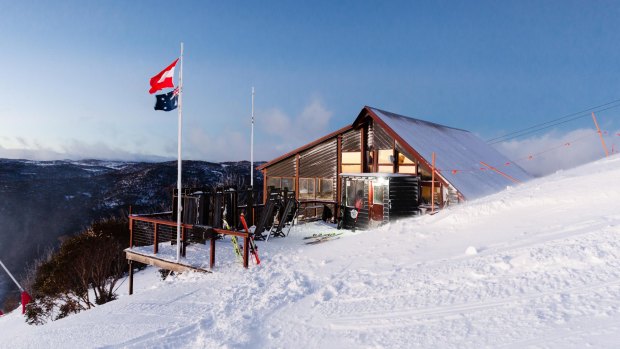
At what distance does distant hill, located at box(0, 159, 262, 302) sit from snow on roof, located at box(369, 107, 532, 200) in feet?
108

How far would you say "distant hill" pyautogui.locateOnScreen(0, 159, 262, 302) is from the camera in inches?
2031

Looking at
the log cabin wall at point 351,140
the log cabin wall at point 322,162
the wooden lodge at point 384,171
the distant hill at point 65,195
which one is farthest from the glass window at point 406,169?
the distant hill at point 65,195

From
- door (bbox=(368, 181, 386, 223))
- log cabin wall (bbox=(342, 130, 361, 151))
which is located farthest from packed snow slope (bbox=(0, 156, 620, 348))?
log cabin wall (bbox=(342, 130, 361, 151))

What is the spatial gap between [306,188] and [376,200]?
6.22 m

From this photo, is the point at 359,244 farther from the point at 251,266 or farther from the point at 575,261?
the point at 575,261

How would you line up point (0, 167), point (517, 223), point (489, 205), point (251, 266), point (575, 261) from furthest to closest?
point (0, 167), point (489, 205), point (251, 266), point (517, 223), point (575, 261)

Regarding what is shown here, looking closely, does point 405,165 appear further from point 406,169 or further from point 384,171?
point 384,171

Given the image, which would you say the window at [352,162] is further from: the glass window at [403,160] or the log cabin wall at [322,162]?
the glass window at [403,160]

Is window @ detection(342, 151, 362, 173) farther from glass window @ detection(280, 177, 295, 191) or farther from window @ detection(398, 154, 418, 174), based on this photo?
glass window @ detection(280, 177, 295, 191)

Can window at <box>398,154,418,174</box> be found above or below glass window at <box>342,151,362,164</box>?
below

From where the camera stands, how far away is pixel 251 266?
824 cm

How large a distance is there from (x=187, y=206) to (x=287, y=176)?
10434 millimetres

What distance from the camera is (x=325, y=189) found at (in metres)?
19.2

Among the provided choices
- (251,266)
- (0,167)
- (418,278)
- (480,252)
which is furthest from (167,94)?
(0,167)
